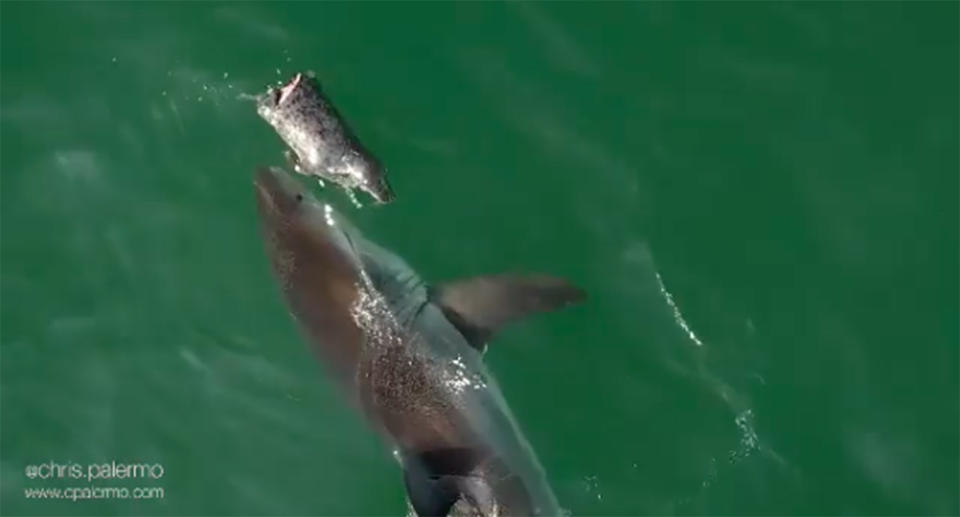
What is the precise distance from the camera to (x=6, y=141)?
17031mm

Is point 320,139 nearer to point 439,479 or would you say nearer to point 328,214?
point 328,214

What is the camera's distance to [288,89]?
15.8m

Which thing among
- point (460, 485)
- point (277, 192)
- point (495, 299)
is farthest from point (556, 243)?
point (277, 192)

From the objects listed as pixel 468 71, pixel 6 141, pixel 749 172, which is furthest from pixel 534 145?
pixel 6 141

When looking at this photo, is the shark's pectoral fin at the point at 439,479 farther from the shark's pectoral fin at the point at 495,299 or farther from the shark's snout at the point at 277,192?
the shark's snout at the point at 277,192

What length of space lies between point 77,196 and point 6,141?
126 cm

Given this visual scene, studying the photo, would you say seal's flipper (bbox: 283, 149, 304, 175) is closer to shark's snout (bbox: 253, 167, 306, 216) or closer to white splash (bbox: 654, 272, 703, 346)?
shark's snout (bbox: 253, 167, 306, 216)

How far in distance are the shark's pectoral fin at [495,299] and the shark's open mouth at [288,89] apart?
301cm

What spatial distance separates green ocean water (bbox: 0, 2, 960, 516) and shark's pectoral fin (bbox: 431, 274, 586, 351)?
32 centimetres

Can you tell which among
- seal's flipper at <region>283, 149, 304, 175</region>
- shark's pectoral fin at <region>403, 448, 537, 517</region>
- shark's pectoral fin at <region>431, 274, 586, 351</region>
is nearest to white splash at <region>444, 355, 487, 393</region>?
shark's pectoral fin at <region>431, 274, 586, 351</region>

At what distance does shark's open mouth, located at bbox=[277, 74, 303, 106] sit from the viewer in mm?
15797

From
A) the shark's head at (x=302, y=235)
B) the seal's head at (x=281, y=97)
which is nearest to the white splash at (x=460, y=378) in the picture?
the shark's head at (x=302, y=235)

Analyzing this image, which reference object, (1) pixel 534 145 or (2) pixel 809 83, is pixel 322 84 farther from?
(2) pixel 809 83

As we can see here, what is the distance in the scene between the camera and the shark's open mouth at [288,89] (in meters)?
15.8
